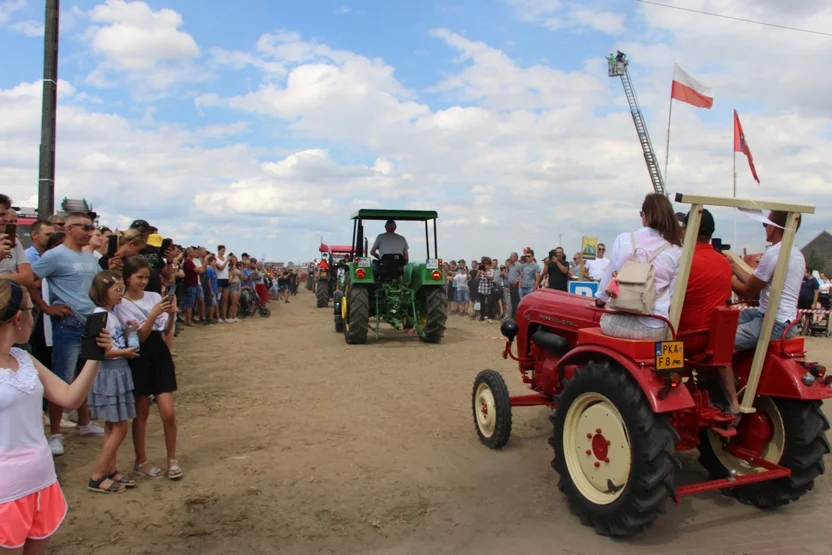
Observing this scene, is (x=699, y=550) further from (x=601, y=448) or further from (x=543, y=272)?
(x=543, y=272)

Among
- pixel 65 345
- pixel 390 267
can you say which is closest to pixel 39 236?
pixel 65 345

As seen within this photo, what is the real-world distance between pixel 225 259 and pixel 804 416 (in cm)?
1232

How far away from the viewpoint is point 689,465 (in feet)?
13.5

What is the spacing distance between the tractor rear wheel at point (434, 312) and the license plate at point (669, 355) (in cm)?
669

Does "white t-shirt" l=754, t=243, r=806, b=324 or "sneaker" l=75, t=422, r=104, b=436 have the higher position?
"white t-shirt" l=754, t=243, r=806, b=324

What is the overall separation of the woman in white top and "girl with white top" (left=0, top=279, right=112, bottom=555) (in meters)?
2.58

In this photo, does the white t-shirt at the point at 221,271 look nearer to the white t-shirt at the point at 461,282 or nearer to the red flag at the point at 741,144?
the white t-shirt at the point at 461,282

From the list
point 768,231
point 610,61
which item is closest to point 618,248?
point 768,231

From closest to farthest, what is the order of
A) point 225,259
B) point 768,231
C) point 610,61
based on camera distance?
point 768,231 < point 225,259 < point 610,61

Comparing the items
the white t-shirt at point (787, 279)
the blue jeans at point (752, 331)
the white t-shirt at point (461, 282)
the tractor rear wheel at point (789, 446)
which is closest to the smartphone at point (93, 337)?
the blue jeans at point (752, 331)

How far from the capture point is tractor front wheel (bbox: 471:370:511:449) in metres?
4.28

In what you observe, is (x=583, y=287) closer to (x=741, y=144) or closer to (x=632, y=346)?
(x=632, y=346)

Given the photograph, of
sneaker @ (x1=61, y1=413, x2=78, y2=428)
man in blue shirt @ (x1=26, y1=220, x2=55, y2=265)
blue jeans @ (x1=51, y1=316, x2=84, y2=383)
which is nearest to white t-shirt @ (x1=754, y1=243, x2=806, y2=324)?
blue jeans @ (x1=51, y1=316, x2=84, y2=383)

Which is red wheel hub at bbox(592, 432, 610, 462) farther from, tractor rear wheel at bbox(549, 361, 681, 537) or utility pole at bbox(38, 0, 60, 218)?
utility pole at bbox(38, 0, 60, 218)
